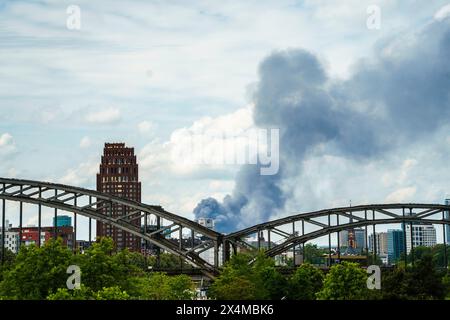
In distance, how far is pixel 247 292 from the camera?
304 ft

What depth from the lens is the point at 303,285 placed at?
98312 millimetres

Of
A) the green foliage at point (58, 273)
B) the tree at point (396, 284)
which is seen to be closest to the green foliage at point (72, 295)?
the green foliage at point (58, 273)

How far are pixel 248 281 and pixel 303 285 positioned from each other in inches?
247

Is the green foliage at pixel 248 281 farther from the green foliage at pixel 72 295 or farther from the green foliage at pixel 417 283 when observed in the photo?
the green foliage at pixel 72 295

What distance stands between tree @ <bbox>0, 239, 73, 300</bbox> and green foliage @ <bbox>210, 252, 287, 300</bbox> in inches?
614

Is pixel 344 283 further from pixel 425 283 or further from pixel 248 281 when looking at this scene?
pixel 248 281

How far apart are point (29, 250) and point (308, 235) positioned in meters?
34.5

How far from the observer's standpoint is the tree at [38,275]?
281 ft

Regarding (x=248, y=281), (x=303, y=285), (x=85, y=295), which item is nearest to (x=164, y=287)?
(x=248, y=281)

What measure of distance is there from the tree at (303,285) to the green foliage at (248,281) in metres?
0.83

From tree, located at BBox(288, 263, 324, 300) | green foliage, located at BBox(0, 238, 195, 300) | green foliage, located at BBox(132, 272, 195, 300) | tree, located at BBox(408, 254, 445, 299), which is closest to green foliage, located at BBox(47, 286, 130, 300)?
green foliage, located at BBox(0, 238, 195, 300)

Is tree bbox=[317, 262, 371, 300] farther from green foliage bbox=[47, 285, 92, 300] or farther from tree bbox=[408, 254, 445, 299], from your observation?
green foliage bbox=[47, 285, 92, 300]
